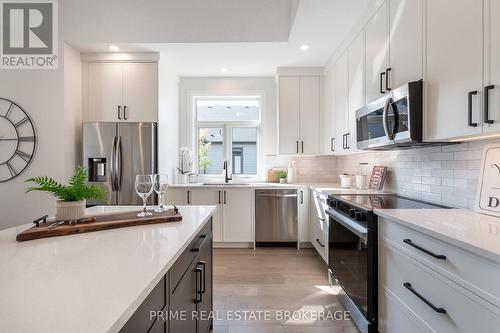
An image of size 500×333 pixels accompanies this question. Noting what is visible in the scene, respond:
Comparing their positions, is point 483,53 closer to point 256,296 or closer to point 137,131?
point 256,296

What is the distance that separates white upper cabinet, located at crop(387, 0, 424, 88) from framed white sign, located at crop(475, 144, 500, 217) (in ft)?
1.94

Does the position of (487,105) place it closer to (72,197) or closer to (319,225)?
(72,197)

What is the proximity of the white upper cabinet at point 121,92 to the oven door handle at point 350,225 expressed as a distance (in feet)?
7.89

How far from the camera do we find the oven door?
175 centimetres

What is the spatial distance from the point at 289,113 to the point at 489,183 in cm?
270

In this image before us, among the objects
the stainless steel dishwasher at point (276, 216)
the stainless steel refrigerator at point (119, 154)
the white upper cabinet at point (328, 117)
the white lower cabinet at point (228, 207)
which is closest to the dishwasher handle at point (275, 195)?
the stainless steel dishwasher at point (276, 216)

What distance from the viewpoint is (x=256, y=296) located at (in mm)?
2469

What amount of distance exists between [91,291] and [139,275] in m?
0.12

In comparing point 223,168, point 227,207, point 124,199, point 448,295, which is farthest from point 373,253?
point 223,168

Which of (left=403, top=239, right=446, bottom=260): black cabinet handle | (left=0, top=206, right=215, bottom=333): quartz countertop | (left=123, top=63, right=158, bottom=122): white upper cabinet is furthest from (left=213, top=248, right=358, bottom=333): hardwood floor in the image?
(left=123, top=63, right=158, bottom=122): white upper cabinet

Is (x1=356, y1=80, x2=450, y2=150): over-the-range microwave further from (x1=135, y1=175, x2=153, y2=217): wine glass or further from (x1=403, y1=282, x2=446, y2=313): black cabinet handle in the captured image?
(x1=135, y1=175, x2=153, y2=217): wine glass

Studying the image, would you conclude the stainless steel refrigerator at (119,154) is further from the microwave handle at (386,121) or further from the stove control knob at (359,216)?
the microwave handle at (386,121)

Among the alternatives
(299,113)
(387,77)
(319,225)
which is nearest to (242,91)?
(299,113)

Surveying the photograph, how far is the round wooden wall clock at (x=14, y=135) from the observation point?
3156 mm
